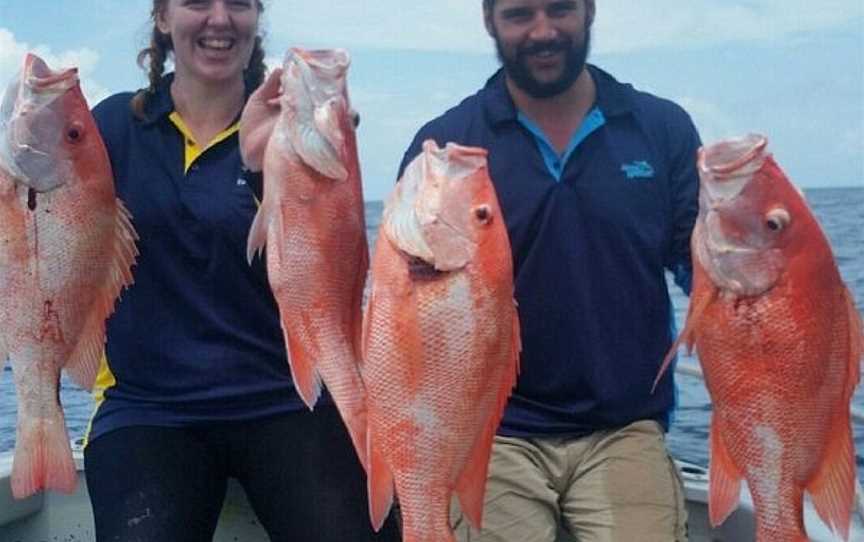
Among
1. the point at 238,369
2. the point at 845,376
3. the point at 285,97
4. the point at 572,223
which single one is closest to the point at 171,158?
the point at 238,369

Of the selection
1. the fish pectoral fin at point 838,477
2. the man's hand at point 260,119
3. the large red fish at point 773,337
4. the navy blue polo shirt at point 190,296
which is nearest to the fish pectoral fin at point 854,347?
the large red fish at point 773,337

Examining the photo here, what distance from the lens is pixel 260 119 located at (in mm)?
3566

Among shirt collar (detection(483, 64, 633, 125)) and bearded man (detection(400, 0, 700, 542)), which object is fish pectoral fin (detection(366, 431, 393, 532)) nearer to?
bearded man (detection(400, 0, 700, 542))

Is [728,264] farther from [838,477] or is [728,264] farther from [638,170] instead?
[638,170]

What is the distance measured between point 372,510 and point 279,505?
1016 mm

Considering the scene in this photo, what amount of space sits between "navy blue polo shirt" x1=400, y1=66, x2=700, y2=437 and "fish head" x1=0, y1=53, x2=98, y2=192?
1275mm

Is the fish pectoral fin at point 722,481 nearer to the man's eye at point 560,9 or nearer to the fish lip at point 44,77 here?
the man's eye at point 560,9

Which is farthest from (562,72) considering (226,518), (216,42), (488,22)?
(226,518)

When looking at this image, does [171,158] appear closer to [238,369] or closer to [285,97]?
[238,369]

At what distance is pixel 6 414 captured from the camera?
10164 mm

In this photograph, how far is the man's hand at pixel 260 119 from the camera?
3486 mm

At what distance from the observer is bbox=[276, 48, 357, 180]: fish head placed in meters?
3.30

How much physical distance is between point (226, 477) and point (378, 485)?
125 cm

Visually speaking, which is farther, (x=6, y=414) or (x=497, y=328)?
(x=6, y=414)
